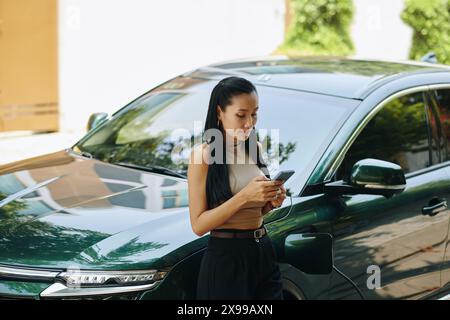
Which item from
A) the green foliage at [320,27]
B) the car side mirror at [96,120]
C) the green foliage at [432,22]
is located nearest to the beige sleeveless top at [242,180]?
the car side mirror at [96,120]

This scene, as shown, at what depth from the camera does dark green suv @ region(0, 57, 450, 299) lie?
3023 mm

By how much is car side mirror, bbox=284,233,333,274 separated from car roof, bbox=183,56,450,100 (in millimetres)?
975

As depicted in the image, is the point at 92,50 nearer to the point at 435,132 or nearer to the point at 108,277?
the point at 435,132

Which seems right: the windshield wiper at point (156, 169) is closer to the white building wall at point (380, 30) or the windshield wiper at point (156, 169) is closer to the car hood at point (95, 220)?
the car hood at point (95, 220)

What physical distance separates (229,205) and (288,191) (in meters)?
0.90

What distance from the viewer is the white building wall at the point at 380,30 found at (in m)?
14.7

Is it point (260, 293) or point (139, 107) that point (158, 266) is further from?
point (139, 107)

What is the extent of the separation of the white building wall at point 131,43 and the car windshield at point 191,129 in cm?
628

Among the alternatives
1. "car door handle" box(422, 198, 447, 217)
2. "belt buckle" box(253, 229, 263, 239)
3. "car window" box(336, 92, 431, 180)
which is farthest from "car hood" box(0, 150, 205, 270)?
"car door handle" box(422, 198, 447, 217)

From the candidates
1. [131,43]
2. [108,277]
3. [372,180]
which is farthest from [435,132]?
[131,43]

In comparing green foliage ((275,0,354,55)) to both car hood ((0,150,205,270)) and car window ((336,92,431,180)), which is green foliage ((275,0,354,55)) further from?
car hood ((0,150,205,270))

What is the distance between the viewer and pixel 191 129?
424cm

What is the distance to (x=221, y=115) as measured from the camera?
2.79 metres
